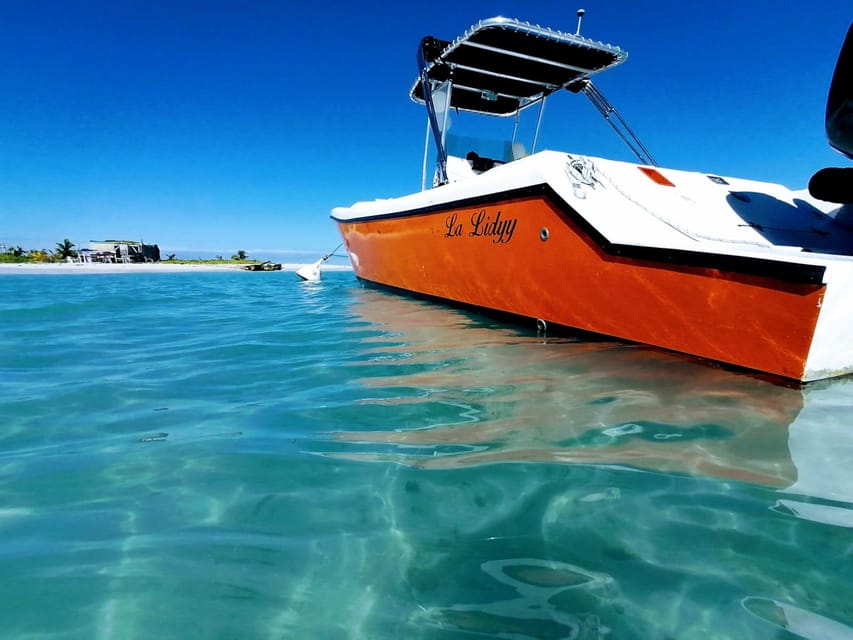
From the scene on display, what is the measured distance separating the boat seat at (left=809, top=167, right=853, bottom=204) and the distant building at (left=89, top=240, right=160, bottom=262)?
4465 cm

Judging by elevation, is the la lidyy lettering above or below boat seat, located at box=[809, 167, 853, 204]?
below

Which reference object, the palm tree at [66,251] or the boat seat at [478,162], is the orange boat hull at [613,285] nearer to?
the boat seat at [478,162]

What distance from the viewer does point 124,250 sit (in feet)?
126

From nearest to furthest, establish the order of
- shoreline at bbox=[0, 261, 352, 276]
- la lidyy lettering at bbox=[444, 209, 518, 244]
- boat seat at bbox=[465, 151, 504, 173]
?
la lidyy lettering at bbox=[444, 209, 518, 244] < boat seat at bbox=[465, 151, 504, 173] < shoreline at bbox=[0, 261, 352, 276]

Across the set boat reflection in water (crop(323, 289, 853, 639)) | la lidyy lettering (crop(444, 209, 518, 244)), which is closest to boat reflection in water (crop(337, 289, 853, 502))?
boat reflection in water (crop(323, 289, 853, 639))

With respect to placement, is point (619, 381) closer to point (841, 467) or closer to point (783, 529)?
point (841, 467)

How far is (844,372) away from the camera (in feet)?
7.73

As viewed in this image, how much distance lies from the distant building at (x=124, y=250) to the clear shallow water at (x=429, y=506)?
42.8 metres

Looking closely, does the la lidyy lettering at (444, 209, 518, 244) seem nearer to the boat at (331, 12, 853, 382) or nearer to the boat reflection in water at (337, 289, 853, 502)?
the boat at (331, 12, 853, 382)

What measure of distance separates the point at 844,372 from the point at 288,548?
279cm

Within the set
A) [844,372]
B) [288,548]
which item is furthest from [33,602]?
[844,372]

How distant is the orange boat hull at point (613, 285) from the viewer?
2.27 meters

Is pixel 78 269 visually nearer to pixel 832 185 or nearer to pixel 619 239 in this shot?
pixel 619 239

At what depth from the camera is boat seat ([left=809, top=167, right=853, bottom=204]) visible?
3.08 m
